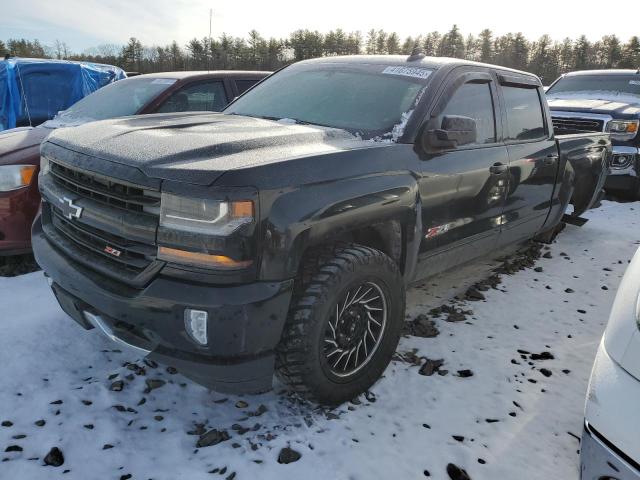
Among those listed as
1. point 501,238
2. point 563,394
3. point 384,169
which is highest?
point 384,169

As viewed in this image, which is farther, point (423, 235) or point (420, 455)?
point (423, 235)

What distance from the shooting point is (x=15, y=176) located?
12.2 feet

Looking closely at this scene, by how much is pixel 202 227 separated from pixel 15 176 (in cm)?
261

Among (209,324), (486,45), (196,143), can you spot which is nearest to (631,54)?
(486,45)

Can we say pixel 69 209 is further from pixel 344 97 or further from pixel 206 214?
pixel 344 97

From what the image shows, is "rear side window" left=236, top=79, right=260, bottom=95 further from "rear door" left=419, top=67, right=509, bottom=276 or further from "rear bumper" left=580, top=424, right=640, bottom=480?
"rear bumper" left=580, top=424, right=640, bottom=480

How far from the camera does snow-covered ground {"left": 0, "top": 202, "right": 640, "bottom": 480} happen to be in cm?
209

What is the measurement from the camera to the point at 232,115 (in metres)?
3.45

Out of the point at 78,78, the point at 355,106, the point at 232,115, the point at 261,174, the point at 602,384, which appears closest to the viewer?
the point at 602,384

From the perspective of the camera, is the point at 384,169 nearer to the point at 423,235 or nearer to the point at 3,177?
the point at 423,235

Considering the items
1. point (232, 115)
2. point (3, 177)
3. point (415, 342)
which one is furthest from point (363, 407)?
point (3, 177)

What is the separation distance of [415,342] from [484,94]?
1.81 metres

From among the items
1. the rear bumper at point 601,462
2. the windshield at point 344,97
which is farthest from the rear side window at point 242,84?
the rear bumper at point 601,462

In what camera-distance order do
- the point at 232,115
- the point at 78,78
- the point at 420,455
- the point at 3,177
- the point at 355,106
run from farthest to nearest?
the point at 78,78
the point at 3,177
the point at 232,115
the point at 355,106
the point at 420,455
